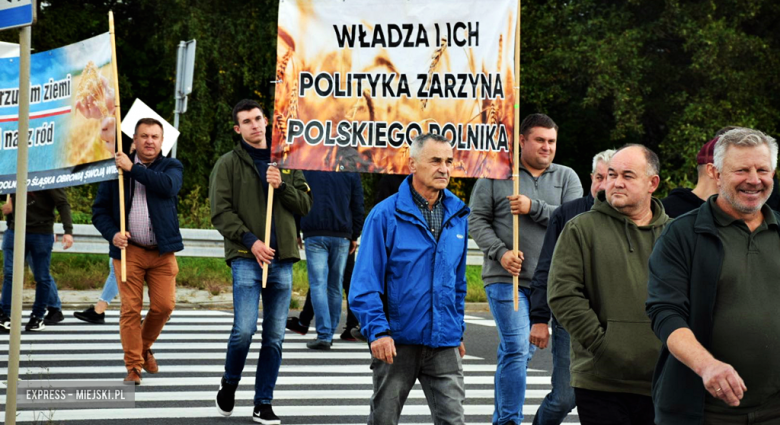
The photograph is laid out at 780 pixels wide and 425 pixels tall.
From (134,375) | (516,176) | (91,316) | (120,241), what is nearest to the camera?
(516,176)

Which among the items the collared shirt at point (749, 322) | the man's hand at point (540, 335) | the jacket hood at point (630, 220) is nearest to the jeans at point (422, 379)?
the man's hand at point (540, 335)

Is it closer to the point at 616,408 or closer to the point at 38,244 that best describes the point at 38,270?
the point at 38,244

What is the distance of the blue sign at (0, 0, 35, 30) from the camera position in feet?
18.9

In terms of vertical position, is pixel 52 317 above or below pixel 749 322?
below

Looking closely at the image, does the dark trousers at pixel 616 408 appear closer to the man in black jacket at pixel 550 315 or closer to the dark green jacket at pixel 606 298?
the dark green jacket at pixel 606 298

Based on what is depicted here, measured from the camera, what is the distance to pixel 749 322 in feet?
13.6

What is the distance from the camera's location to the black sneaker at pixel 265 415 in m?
7.64

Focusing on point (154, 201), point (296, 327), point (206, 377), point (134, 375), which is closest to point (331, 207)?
point (296, 327)

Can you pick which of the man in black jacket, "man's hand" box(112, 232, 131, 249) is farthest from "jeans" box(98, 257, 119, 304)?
the man in black jacket

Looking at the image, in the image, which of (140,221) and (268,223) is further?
(140,221)

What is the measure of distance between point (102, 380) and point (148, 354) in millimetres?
476

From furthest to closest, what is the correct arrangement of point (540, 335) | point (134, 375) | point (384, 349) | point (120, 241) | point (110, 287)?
point (110, 287) → point (134, 375) → point (120, 241) → point (540, 335) → point (384, 349)

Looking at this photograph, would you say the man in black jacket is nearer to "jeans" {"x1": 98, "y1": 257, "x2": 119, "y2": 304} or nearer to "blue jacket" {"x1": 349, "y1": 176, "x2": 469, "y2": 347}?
"blue jacket" {"x1": 349, "y1": 176, "x2": 469, "y2": 347}

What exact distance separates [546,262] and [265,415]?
94.5 inches
